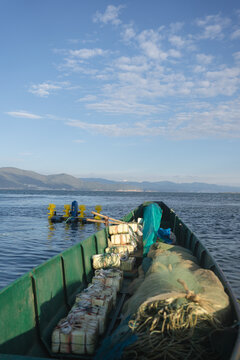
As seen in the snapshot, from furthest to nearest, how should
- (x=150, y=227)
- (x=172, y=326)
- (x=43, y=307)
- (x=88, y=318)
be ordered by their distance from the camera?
(x=150, y=227) → (x=43, y=307) → (x=88, y=318) → (x=172, y=326)

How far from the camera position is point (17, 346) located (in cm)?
441

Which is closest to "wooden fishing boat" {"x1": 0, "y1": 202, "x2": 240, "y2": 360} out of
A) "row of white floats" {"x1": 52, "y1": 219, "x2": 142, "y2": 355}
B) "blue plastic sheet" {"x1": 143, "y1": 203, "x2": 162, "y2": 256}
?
"row of white floats" {"x1": 52, "y1": 219, "x2": 142, "y2": 355}

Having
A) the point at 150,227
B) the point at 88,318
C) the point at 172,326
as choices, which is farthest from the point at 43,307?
the point at 150,227

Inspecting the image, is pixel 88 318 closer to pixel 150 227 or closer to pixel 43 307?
pixel 43 307

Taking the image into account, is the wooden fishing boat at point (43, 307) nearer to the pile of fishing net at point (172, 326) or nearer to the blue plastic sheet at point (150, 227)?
the pile of fishing net at point (172, 326)

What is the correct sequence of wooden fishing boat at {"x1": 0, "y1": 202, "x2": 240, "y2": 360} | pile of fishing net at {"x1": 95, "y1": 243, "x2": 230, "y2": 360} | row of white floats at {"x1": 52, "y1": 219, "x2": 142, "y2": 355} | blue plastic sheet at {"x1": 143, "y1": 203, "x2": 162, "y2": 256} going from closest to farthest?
pile of fishing net at {"x1": 95, "y1": 243, "x2": 230, "y2": 360}, wooden fishing boat at {"x1": 0, "y1": 202, "x2": 240, "y2": 360}, row of white floats at {"x1": 52, "y1": 219, "x2": 142, "y2": 355}, blue plastic sheet at {"x1": 143, "y1": 203, "x2": 162, "y2": 256}

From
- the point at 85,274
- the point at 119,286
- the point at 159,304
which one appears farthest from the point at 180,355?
the point at 85,274

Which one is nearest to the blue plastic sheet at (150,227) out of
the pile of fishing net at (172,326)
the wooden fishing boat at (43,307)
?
the wooden fishing boat at (43,307)

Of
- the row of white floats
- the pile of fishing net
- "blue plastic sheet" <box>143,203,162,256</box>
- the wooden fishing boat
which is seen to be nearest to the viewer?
the pile of fishing net

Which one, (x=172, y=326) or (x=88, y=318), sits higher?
(x=172, y=326)

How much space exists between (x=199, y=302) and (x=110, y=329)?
197 cm

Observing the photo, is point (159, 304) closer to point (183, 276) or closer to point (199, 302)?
point (199, 302)

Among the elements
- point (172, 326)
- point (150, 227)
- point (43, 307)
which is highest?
point (150, 227)

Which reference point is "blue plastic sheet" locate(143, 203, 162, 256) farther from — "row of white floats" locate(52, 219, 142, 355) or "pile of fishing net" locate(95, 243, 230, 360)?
"pile of fishing net" locate(95, 243, 230, 360)
